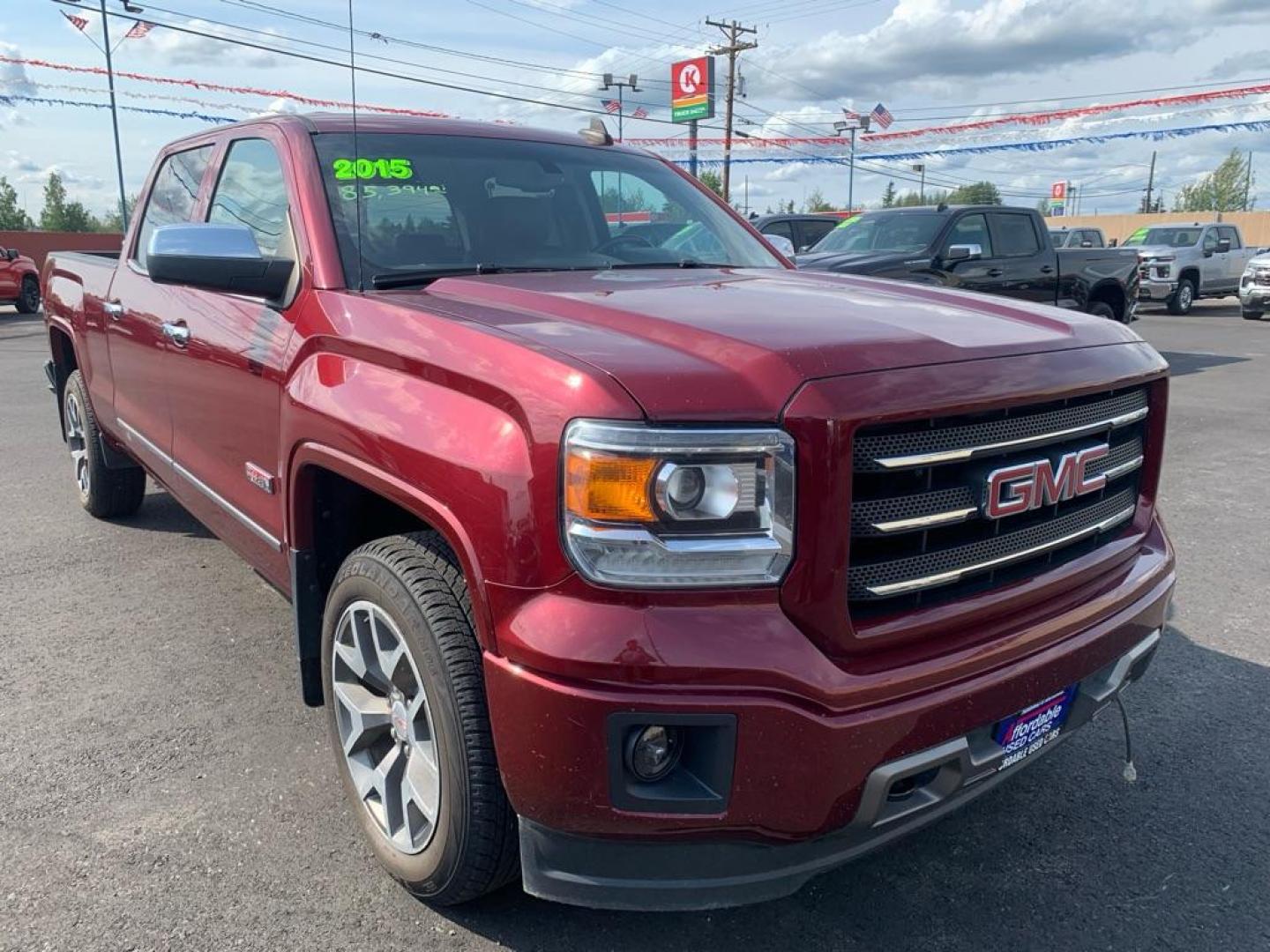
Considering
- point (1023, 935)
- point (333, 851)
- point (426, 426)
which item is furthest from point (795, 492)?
point (333, 851)

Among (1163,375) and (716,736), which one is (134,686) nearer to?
(716,736)

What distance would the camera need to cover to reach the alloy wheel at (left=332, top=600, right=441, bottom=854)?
230cm

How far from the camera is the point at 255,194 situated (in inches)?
134

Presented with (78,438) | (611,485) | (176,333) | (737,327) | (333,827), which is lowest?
(333,827)

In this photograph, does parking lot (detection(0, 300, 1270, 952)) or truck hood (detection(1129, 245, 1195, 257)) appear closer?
parking lot (detection(0, 300, 1270, 952))

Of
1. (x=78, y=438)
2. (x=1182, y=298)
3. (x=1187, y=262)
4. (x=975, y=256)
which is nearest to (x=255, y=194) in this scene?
(x=78, y=438)

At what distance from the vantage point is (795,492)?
1869 mm

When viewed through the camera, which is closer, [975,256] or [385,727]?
[385,727]

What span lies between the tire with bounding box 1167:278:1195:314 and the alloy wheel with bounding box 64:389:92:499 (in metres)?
22.2

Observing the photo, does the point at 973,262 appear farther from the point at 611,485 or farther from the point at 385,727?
the point at 611,485

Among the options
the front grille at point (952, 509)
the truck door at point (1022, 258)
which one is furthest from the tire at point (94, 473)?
the truck door at point (1022, 258)

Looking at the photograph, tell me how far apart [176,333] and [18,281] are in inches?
794

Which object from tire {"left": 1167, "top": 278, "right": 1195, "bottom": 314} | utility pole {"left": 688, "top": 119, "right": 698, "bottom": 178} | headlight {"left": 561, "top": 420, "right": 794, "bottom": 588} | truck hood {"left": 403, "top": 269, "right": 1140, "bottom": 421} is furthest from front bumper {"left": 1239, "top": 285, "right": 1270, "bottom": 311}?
headlight {"left": 561, "top": 420, "right": 794, "bottom": 588}

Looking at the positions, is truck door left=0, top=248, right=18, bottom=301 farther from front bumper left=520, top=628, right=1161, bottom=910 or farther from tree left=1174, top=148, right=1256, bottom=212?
tree left=1174, top=148, right=1256, bottom=212
